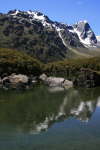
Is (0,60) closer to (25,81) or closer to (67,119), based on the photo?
(25,81)

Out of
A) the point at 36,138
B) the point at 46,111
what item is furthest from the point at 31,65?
the point at 36,138

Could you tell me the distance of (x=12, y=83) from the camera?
427ft

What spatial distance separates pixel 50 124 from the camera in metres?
53.4

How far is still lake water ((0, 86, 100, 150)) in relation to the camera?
39062mm

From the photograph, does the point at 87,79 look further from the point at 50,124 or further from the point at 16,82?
the point at 50,124

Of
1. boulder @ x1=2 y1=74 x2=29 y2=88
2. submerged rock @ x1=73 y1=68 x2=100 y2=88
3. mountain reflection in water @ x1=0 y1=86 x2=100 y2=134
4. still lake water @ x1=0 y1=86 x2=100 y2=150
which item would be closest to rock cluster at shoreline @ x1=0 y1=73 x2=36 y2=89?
boulder @ x1=2 y1=74 x2=29 y2=88

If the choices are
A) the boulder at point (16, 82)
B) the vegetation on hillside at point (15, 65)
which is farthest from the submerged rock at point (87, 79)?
the vegetation on hillside at point (15, 65)

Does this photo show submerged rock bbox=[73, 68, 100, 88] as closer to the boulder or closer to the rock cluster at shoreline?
the rock cluster at shoreline

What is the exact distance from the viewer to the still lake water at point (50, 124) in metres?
39.1

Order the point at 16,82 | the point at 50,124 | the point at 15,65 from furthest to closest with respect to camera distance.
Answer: the point at 15,65
the point at 16,82
the point at 50,124

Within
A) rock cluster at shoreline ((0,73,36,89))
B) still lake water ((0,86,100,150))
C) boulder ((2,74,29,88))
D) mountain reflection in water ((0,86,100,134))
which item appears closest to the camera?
still lake water ((0,86,100,150))

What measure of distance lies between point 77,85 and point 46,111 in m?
61.1

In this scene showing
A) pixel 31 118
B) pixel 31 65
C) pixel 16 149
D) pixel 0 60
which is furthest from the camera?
pixel 31 65

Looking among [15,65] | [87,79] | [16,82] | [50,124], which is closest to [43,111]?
[50,124]
